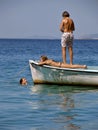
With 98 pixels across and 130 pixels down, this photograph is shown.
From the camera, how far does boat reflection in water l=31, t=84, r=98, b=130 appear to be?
39.8ft

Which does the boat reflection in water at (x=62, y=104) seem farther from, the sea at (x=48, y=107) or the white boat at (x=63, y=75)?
the white boat at (x=63, y=75)

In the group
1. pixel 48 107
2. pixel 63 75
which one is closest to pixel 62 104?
pixel 48 107

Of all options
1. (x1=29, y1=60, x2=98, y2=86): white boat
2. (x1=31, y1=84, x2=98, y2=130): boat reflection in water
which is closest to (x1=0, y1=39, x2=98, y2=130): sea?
(x1=31, y1=84, x2=98, y2=130): boat reflection in water

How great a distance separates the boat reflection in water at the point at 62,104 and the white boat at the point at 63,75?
18cm

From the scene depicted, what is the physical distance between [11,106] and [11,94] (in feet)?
9.93

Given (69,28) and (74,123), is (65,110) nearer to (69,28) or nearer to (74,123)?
(74,123)

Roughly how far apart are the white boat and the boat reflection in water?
0.58 ft

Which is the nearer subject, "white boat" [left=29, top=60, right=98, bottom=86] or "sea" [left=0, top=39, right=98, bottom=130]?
"sea" [left=0, top=39, right=98, bottom=130]

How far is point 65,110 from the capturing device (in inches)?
536

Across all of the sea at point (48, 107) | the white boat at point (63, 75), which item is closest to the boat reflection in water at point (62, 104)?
the sea at point (48, 107)

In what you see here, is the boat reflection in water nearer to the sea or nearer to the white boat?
the sea

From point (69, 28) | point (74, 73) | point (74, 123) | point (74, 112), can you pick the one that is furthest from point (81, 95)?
point (74, 123)

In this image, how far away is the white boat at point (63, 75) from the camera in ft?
59.3

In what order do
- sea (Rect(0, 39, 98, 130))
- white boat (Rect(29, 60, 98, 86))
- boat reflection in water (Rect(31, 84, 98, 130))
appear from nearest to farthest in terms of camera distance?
sea (Rect(0, 39, 98, 130)) < boat reflection in water (Rect(31, 84, 98, 130)) < white boat (Rect(29, 60, 98, 86))
